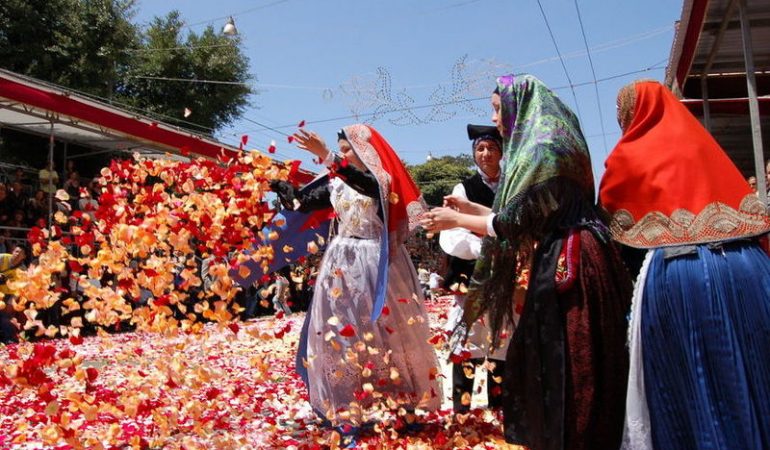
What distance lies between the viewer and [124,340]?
8.35 m

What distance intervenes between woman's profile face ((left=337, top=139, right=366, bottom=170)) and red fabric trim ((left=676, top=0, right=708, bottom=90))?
414 centimetres

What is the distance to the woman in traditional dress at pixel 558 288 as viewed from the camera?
7.63ft

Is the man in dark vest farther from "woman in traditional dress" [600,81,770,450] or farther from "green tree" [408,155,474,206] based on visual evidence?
"green tree" [408,155,474,206]

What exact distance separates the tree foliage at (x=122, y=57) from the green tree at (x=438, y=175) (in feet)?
63.0

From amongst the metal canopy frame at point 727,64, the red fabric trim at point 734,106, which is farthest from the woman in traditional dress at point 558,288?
the red fabric trim at point 734,106

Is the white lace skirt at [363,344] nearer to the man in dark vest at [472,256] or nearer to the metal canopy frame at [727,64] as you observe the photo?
the man in dark vest at [472,256]

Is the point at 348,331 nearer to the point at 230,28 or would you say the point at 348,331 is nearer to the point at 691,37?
the point at 691,37

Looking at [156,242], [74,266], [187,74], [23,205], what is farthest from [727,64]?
[187,74]

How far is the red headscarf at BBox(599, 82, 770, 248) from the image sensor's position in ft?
7.50

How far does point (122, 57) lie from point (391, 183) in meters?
21.5

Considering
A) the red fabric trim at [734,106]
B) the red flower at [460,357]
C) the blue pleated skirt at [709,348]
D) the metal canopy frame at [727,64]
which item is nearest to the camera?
the blue pleated skirt at [709,348]

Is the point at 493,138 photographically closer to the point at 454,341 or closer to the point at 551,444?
the point at 454,341

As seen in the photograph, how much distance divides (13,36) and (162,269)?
63.3 feet

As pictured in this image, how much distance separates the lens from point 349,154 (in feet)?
12.6
